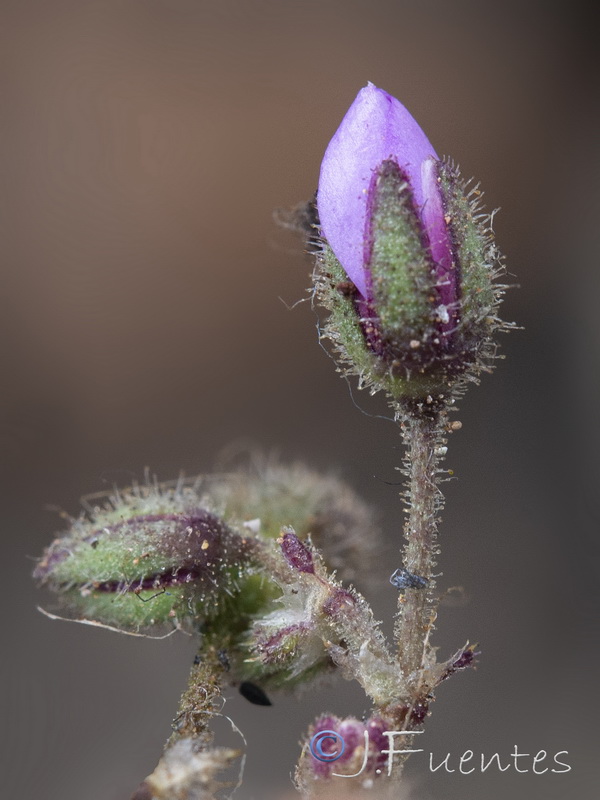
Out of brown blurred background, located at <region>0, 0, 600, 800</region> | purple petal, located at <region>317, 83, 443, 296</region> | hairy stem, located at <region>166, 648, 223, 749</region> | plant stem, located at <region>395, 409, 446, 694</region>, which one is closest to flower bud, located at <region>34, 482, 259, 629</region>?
hairy stem, located at <region>166, 648, 223, 749</region>

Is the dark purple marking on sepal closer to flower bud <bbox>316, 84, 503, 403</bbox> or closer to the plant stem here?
the plant stem

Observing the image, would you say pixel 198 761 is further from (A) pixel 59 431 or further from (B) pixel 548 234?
(B) pixel 548 234

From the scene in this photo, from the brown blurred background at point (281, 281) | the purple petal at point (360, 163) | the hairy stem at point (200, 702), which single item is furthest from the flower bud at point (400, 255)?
the brown blurred background at point (281, 281)

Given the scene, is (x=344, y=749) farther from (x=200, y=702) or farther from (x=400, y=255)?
(x=400, y=255)

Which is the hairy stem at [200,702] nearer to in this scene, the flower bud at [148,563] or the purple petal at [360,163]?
the flower bud at [148,563]

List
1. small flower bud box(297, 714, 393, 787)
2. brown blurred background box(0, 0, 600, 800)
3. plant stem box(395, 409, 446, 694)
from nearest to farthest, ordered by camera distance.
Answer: small flower bud box(297, 714, 393, 787) < plant stem box(395, 409, 446, 694) < brown blurred background box(0, 0, 600, 800)

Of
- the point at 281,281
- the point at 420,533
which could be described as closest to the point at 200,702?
the point at 420,533
